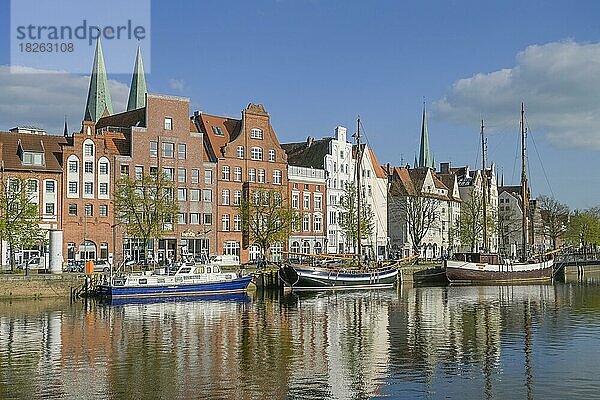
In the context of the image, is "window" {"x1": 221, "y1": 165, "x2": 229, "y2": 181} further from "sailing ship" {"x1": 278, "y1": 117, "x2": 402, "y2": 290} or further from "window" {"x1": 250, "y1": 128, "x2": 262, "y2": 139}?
"sailing ship" {"x1": 278, "y1": 117, "x2": 402, "y2": 290}

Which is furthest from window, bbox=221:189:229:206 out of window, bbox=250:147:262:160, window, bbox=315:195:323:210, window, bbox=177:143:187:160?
window, bbox=315:195:323:210

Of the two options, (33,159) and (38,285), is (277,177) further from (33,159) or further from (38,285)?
(38,285)

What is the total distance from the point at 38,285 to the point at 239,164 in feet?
122

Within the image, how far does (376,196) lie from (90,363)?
294ft

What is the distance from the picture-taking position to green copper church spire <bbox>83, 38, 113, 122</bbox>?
142625mm

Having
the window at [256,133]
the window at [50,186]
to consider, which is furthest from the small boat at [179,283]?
the window at [256,133]

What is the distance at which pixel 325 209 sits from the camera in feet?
349

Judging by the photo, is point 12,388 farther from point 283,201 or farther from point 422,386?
point 283,201

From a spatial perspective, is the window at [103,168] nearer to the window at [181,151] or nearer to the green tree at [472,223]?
the window at [181,151]

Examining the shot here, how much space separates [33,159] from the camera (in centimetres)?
7950

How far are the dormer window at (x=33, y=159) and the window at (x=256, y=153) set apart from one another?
25.6 meters

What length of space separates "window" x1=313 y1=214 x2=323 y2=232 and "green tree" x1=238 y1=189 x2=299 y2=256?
13355 mm

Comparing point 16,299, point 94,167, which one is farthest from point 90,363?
point 94,167

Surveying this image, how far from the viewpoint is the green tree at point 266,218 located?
8506cm
